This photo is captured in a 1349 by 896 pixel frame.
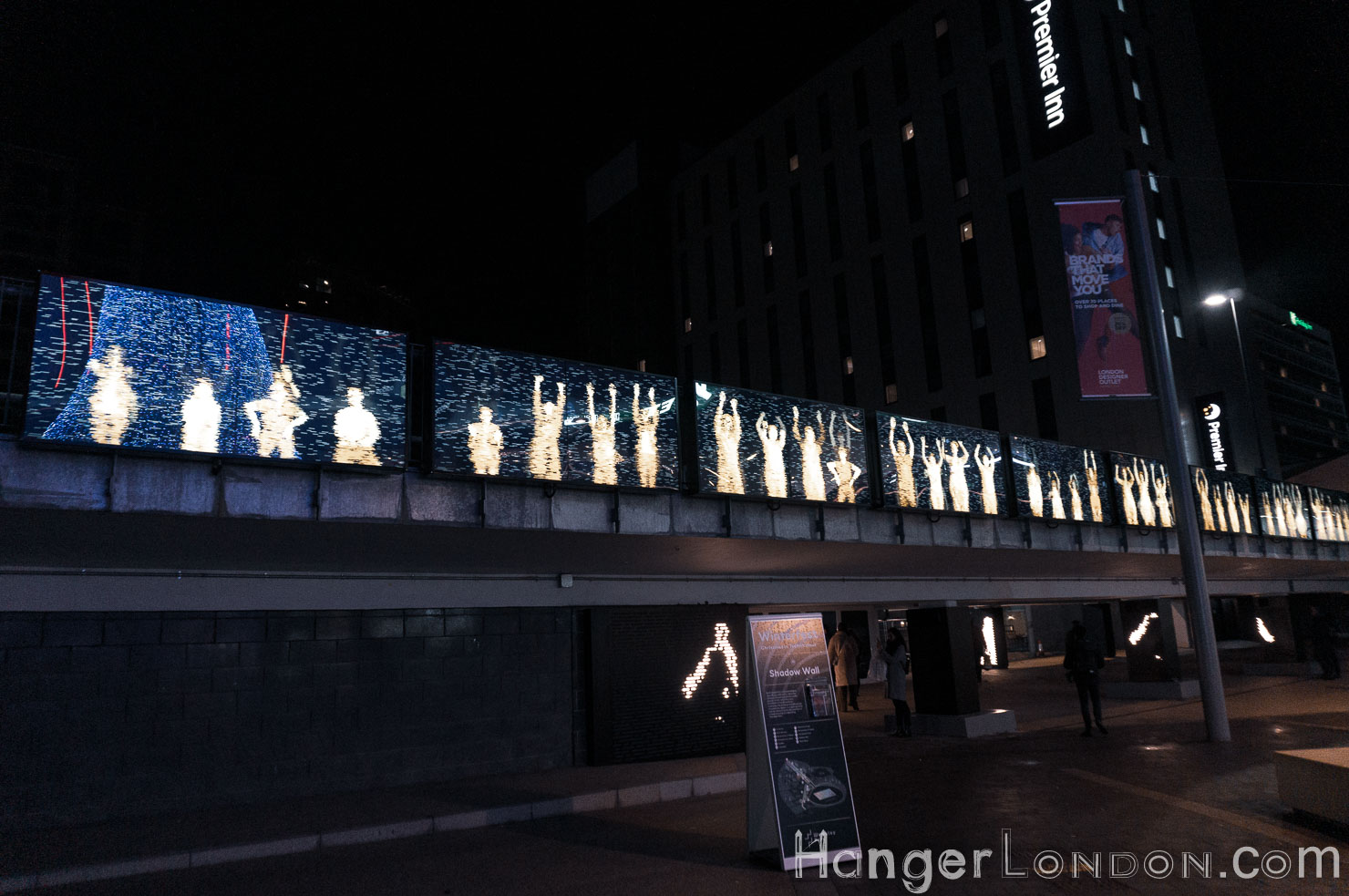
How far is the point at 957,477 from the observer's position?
15.1 metres

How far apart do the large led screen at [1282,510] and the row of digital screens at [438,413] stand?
44.8ft

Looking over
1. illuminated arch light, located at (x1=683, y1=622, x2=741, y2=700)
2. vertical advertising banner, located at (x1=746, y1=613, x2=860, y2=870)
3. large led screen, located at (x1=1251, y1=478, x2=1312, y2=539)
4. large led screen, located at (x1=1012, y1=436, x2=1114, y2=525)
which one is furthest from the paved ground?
large led screen, located at (x1=1251, y1=478, x2=1312, y2=539)

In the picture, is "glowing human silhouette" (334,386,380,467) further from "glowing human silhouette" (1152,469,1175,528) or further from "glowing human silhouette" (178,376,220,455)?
"glowing human silhouette" (1152,469,1175,528)

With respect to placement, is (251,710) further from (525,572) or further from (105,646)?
(525,572)

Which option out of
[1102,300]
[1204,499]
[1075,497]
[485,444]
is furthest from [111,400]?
[1204,499]

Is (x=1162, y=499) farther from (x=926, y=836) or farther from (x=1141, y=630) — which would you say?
(x=926, y=836)

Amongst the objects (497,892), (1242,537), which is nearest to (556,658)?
(497,892)

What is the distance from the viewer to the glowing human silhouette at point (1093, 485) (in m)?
17.8

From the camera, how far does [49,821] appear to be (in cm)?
934

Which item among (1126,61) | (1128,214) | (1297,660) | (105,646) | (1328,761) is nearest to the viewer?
(1328,761)

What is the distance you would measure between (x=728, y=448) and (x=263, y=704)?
7122 millimetres

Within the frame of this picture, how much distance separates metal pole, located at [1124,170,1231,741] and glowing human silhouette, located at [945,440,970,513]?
364 centimetres

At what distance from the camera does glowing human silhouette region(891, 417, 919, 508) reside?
14.0 metres

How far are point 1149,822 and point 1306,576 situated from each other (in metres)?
30.3
